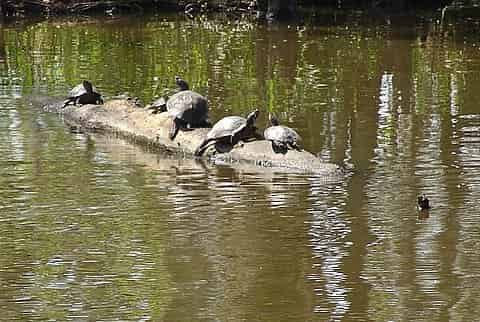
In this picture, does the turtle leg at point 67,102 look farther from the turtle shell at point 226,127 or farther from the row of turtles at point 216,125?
the turtle shell at point 226,127

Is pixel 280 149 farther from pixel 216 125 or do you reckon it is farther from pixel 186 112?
pixel 186 112

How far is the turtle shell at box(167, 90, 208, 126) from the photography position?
1041 centimetres

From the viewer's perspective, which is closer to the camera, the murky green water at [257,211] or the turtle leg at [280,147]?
the murky green water at [257,211]

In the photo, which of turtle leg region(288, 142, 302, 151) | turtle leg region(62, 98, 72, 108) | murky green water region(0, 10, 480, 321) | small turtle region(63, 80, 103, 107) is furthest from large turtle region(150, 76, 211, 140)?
turtle leg region(62, 98, 72, 108)

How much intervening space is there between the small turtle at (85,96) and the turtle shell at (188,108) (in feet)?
6.28

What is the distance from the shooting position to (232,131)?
31.9 ft

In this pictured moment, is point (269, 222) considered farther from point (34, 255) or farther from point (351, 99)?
point (351, 99)

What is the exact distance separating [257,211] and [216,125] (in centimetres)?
202

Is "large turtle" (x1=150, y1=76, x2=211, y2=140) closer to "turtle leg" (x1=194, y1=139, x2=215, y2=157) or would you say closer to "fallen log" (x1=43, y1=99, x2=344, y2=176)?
"fallen log" (x1=43, y1=99, x2=344, y2=176)

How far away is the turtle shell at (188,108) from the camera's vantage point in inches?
410

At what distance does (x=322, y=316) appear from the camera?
589 centimetres

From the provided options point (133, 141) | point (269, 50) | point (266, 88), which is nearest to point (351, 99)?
point (266, 88)

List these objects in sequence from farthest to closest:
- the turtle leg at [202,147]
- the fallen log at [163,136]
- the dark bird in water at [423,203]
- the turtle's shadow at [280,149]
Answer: the turtle leg at [202,147] → the turtle's shadow at [280,149] → the fallen log at [163,136] → the dark bird in water at [423,203]

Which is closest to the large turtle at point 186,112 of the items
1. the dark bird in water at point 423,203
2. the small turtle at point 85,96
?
the small turtle at point 85,96
